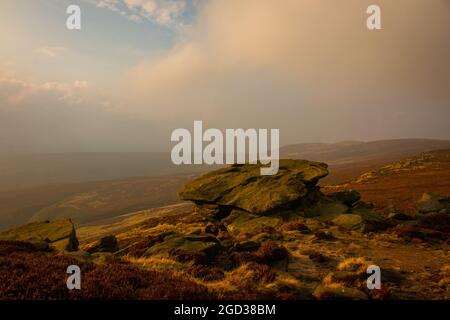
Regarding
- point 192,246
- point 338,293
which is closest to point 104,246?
point 192,246

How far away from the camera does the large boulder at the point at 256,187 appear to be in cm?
2838

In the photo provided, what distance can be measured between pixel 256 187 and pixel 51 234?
18.7m

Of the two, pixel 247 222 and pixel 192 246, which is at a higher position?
pixel 192 246

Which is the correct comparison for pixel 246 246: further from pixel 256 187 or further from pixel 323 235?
pixel 256 187

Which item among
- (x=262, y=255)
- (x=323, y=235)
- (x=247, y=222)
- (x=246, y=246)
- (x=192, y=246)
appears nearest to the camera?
(x=262, y=255)

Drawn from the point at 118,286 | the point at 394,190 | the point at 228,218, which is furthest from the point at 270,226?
the point at 394,190

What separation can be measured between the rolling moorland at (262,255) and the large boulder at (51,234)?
0.38 feet

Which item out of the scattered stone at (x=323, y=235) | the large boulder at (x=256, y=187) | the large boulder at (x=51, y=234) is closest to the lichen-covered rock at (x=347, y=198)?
the large boulder at (x=256, y=187)

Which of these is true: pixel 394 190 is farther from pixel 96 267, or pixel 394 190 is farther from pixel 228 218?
pixel 96 267

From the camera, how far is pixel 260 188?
3064 centimetres

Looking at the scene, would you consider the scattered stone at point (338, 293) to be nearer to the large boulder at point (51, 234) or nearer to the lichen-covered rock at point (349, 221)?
the lichen-covered rock at point (349, 221)

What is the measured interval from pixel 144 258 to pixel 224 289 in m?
6.20

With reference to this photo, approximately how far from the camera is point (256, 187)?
3103cm
